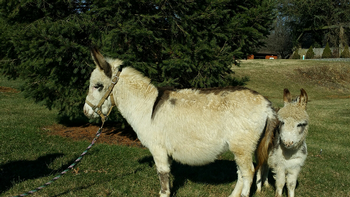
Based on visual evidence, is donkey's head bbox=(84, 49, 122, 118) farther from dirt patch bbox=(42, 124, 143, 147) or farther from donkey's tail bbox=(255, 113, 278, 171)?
dirt patch bbox=(42, 124, 143, 147)

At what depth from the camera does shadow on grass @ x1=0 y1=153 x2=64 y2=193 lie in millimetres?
5437

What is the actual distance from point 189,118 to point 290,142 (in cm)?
170

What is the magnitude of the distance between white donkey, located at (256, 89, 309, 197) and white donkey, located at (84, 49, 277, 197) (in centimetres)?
47

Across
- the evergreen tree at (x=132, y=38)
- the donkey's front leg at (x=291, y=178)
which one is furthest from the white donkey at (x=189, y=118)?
the evergreen tree at (x=132, y=38)

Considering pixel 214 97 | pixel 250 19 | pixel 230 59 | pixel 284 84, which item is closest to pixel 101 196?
pixel 214 97

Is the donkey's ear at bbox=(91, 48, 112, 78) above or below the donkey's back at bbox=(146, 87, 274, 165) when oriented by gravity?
above

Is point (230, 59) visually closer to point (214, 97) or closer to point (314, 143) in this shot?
point (214, 97)

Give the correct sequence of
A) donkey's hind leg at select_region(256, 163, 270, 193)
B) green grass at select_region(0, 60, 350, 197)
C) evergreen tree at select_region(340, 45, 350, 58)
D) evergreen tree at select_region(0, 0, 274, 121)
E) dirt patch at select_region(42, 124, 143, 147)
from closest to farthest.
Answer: green grass at select_region(0, 60, 350, 197)
donkey's hind leg at select_region(256, 163, 270, 193)
evergreen tree at select_region(0, 0, 274, 121)
dirt patch at select_region(42, 124, 143, 147)
evergreen tree at select_region(340, 45, 350, 58)

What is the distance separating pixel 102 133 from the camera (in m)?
10.3

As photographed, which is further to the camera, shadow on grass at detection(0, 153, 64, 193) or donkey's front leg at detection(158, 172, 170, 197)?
shadow on grass at detection(0, 153, 64, 193)

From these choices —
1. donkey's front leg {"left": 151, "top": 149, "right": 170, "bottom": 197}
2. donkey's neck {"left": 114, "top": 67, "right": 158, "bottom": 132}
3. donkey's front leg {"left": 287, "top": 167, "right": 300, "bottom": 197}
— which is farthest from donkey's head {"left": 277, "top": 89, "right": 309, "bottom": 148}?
donkey's neck {"left": 114, "top": 67, "right": 158, "bottom": 132}

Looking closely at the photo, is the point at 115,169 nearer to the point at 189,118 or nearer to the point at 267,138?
the point at 189,118

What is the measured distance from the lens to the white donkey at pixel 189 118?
13.5 feet

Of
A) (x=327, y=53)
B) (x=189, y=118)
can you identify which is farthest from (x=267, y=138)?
(x=327, y=53)
